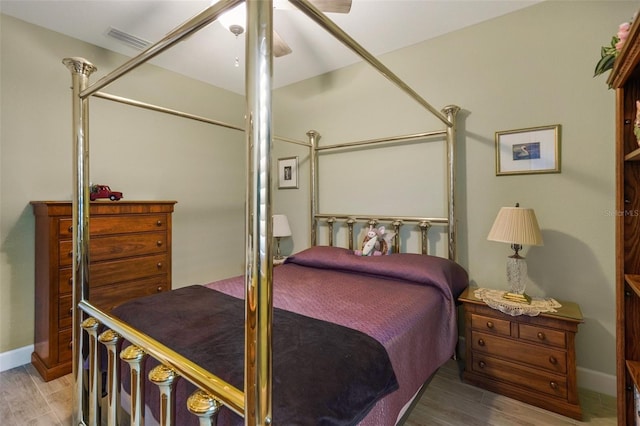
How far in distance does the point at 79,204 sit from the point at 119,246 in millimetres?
1091

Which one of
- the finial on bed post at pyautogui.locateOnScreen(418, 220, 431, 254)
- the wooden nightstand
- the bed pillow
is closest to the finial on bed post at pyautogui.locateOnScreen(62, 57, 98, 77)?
the bed pillow

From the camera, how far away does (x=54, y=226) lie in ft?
6.68

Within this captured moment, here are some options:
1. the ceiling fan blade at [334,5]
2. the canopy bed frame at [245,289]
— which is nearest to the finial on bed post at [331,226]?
the canopy bed frame at [245,289]

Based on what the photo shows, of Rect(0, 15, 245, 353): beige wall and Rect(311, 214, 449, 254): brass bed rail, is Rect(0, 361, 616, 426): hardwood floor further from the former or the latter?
Rect(311, 214, 449, 254): brass bed rail

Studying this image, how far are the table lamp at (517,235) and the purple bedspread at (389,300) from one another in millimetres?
337

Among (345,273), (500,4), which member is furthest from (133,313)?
(500,4)

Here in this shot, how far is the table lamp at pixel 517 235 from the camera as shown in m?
1.79

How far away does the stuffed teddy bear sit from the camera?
2.50m

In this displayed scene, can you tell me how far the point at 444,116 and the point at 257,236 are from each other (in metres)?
2.14

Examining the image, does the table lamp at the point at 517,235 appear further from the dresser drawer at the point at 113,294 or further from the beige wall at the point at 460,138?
the dresser drawer at the point at 113,294

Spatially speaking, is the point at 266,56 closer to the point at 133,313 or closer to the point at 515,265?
the point at 133,313

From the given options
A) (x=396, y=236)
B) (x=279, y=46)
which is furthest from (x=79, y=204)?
(x=396, y=236)

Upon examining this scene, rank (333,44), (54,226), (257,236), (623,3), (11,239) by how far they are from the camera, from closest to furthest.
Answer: (257,236), (623,3), (54,226), (11,239), (333,44)

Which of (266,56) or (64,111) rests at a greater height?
(64,111)
